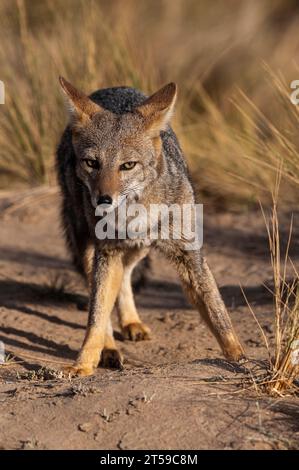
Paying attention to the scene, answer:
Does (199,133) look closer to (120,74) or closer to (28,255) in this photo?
(120,74)

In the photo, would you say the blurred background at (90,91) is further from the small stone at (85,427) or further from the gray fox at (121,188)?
the small stone at (85,427)

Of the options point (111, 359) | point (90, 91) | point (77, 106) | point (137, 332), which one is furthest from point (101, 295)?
point (90, 91)

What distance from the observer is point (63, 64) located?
8539 mm

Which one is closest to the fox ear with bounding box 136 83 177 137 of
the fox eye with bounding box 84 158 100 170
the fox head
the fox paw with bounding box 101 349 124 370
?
the fox head

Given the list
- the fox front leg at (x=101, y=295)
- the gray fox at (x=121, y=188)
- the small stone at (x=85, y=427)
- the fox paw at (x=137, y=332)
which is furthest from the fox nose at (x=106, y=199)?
the fox paw at (x=137, y=332)

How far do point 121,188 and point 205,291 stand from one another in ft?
2.84

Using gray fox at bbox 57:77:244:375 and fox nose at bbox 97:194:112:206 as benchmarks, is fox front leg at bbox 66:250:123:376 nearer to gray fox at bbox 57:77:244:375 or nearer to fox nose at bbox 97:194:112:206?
gray fox at bbox 57:77:244:375

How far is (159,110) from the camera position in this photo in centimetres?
469

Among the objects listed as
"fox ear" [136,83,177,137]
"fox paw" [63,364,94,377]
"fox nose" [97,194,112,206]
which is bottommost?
"fox paw" [63,364,94,377]

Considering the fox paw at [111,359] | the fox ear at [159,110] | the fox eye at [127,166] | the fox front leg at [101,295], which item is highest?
the fox ear at [159,110]

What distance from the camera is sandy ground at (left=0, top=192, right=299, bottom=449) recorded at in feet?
11.5

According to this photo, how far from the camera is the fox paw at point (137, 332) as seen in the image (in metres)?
5.70

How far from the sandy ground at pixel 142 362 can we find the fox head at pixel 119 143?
1.01 meters

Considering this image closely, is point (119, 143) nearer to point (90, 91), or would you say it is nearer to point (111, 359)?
point (111, 359)
